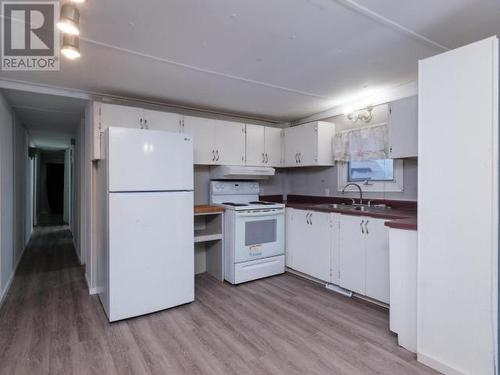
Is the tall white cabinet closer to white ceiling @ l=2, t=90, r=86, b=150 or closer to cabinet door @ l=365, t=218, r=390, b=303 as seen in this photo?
cabinet door @ l=365, t=218, r=390, b=303

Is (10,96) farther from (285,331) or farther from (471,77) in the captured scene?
(471,77)

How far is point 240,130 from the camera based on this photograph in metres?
3.83

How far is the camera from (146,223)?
8.41ft

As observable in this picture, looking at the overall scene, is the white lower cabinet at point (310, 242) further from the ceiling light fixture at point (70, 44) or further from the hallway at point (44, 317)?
the ceiling light fixture at point (70, 44)

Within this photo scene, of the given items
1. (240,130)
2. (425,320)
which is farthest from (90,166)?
(425,320)

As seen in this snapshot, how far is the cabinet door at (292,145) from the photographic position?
4023 millimetres

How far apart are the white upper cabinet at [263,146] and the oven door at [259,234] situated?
81cm

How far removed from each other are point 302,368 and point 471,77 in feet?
6.82

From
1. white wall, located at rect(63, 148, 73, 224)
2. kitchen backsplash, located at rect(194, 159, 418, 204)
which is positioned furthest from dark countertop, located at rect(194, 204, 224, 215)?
white wall, located at rect(63, 148, 73, 224)

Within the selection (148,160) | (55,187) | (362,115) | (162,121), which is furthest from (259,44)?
(55,187)

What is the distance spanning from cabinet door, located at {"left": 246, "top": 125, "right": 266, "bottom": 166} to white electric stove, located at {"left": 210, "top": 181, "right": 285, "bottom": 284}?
1.58 feet

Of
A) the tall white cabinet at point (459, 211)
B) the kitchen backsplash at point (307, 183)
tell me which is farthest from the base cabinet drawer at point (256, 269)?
the tall white cabinet at point (459, 211)

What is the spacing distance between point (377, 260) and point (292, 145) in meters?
2.03

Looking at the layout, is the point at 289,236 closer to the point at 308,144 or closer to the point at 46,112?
the point at 308,144
